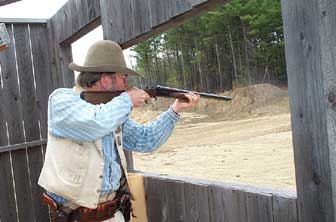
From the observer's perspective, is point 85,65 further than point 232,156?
No

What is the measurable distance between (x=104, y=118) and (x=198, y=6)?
852 mm

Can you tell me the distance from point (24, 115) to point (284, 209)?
2834 millimetres

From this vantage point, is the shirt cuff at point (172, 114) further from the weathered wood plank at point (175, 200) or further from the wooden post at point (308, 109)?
the wooden post at point (308, 109)

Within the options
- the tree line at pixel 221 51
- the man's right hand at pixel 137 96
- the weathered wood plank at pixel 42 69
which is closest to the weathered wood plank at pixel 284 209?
the man's right hand at pixel 137 96

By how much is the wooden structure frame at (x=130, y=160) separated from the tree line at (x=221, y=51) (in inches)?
757

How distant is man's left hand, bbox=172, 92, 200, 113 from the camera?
232cm

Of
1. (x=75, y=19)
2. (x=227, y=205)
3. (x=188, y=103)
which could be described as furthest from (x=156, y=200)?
(x=75, y=19)

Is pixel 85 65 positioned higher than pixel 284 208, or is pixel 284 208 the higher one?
pixel 85 65

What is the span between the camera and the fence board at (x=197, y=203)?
2.63 metres

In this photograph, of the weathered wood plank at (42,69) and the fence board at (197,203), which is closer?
the fence board at (197,203)

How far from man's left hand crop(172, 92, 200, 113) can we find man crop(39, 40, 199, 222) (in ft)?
0.86

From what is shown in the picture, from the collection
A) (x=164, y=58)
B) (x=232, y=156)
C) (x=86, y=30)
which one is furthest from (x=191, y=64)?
(x=86, y=30)

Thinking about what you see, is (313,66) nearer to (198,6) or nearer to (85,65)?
(198,6)

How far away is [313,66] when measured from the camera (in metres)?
1.73
